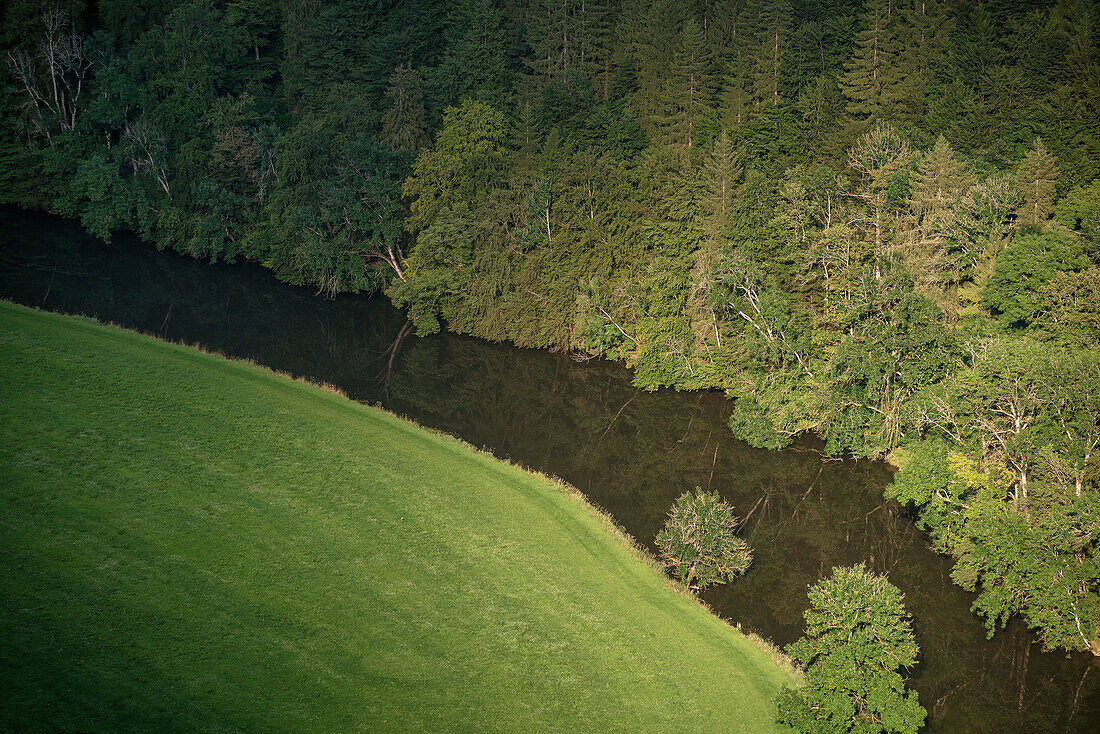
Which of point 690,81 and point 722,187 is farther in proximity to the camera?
point 690,81

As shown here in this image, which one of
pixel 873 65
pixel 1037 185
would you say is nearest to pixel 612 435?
pixel 1037 185

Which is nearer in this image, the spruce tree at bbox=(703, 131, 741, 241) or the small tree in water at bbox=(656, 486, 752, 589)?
the small tree in water at bbox=(656, 486, 752, 589)

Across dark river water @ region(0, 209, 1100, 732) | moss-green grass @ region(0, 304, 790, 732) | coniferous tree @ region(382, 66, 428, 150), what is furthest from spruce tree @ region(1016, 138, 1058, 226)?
coniferous tree @ region(382, 66, 428, 150)

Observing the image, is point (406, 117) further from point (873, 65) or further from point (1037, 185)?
point (1037, 185)

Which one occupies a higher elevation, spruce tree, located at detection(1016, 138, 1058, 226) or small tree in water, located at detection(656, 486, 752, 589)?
spruce tree, located at detection(1016, 138, 1058, 226)

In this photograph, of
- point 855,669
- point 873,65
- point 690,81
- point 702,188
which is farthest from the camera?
point 690,81

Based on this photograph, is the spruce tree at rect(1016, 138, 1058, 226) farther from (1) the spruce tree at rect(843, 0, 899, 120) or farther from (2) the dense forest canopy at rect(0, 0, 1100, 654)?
(1) the spruce tree at rect(843, 0, 899, 120)

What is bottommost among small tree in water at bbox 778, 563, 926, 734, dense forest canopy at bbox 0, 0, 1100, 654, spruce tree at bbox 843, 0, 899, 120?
small tree in water at bbox 778, 563, 926, 734
